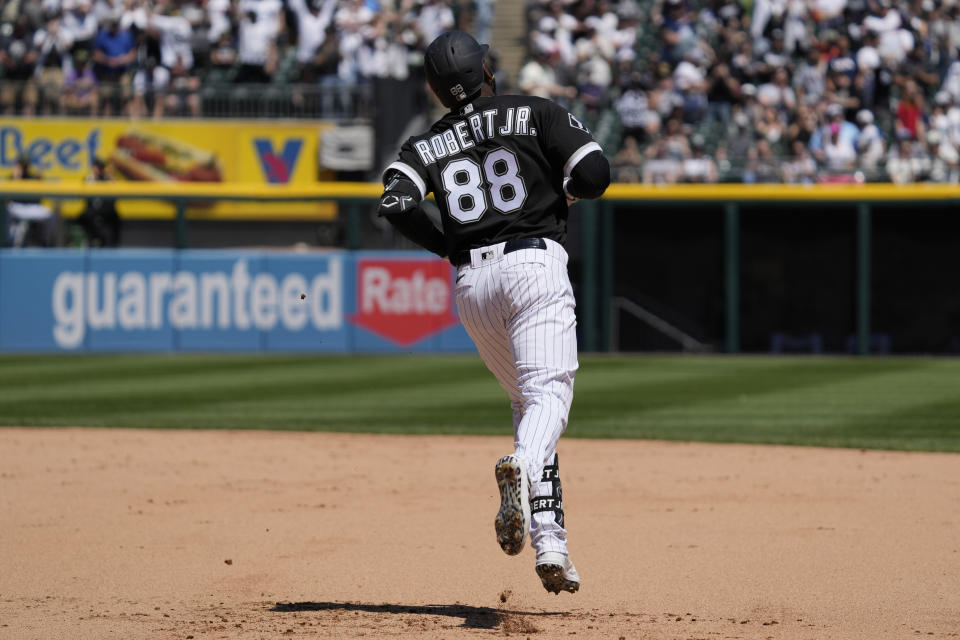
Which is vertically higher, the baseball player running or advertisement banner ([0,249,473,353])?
the baseball player running

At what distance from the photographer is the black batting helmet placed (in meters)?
4.67

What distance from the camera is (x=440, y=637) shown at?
4.38 metres

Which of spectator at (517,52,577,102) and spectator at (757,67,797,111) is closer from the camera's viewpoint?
spectator at (757,67,797,111)

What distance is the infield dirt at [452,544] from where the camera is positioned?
15.2ft

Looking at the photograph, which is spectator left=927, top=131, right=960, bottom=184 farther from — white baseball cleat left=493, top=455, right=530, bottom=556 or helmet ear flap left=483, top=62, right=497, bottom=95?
white baseball cleat left=493, top=455, right=530, bottom=556

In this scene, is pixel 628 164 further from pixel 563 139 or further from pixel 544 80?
pixel 563 139

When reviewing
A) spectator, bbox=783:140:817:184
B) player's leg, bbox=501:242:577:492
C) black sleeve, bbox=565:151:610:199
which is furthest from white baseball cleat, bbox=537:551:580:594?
spectator, bbox=783:140:817:184

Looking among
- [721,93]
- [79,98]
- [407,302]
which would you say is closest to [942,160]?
[721,93]

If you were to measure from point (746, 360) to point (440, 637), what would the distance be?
14.4 m

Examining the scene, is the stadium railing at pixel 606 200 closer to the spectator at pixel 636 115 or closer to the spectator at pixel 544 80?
the spectator at pixel 636 115

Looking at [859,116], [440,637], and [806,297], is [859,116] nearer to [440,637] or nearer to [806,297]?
[806,297]

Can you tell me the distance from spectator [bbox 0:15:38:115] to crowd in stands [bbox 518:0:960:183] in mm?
7382

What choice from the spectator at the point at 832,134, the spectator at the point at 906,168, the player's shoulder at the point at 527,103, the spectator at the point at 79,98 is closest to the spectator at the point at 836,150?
the spectator at the point at 832,134

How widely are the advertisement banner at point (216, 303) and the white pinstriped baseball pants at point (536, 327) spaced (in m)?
14.1
